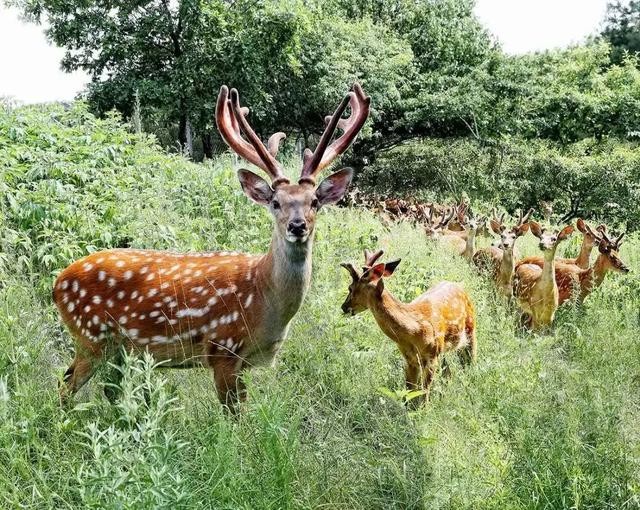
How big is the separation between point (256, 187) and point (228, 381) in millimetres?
1118

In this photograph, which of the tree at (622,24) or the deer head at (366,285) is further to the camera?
the tree at (622,24)

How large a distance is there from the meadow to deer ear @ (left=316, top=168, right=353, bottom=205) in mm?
1044

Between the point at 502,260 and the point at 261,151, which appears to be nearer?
the point at 261,151

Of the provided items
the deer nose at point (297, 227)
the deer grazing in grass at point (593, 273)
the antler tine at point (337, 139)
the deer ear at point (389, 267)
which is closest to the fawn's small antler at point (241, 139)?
the antler tine at point (337, 139)

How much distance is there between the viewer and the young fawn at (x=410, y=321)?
4.40 m

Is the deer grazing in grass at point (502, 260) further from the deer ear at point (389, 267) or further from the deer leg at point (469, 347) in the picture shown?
the deer ear at point (389, 267)

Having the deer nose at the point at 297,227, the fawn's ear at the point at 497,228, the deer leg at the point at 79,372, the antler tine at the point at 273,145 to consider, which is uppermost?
the antler tine at the point at 273,145

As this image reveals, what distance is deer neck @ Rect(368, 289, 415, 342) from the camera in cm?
438

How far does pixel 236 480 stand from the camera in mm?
2814

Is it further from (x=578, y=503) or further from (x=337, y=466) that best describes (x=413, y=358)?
(x=578, y=503)

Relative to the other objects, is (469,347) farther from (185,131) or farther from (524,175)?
(524,175)

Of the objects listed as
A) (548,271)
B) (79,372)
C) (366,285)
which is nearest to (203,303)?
(79,372)

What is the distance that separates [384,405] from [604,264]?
4.12m

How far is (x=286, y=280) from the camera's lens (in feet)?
12.4
